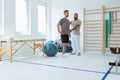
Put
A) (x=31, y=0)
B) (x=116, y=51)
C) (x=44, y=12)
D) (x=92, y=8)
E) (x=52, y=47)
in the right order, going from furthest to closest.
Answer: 1. (x=44, y=12)
2. (x=92, y=8)
3. (x=31, y=0)
4. (x=52, y=47)
5. (x=116, y=51)

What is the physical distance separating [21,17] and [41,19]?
4.46 feet

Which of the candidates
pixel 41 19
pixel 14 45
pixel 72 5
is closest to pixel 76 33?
pixel 72 5

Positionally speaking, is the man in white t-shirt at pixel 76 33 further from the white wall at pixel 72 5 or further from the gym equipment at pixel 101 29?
the white wall at pixel 72 5

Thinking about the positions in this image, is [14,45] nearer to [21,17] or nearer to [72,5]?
[21,17]

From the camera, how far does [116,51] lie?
2.94 meters

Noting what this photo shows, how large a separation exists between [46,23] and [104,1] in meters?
2.57

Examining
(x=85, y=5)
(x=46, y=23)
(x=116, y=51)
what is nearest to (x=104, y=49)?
(x=85, y=5)

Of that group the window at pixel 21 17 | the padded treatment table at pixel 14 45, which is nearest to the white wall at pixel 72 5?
the window at pixel 21 17

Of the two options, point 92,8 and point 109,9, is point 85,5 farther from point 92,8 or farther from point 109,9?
point 109,9

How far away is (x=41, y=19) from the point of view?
23.0 ft

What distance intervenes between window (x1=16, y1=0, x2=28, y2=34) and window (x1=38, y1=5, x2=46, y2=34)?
3.11 feet

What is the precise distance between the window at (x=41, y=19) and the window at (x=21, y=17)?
3.11 feet

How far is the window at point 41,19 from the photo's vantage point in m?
6.87

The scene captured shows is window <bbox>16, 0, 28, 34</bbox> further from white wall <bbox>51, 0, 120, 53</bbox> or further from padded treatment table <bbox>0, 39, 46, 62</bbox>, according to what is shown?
white wall <bbox>51, 0, 120, 53</bbox>
